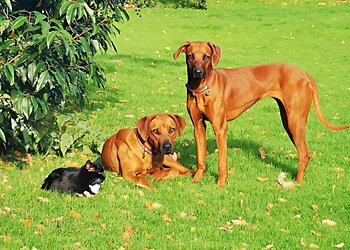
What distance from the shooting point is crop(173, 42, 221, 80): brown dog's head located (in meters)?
8.14

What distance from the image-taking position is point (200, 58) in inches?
324

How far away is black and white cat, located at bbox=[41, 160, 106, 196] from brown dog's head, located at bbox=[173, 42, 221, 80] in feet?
5.41

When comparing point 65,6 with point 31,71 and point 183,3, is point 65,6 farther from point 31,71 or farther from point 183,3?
point 183,3

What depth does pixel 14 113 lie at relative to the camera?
8586mm

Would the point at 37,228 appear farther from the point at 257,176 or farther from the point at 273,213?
the point at 257,176

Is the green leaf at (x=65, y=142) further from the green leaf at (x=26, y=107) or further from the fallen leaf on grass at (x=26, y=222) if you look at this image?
the fallen leaf on grass at (x=26, y=222)

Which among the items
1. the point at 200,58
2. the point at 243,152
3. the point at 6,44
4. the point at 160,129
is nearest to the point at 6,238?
the point at 160,129

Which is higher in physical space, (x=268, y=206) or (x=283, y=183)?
(x=268, y=206)

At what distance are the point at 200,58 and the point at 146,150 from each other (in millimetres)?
1381

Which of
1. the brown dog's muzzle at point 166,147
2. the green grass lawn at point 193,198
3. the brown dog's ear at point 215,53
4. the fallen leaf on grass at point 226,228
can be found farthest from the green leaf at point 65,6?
the fallen leaf on grass at point 226,228

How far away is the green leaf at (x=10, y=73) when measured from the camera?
7832 millimetres

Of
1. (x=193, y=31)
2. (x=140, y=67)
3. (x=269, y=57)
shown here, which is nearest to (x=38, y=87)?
(x=140, y=67)

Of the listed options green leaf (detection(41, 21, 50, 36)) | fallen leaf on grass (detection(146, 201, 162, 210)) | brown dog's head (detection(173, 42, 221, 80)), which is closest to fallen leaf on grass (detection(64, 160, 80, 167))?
fallen leaf on grass (detection(146, 201, 162, 210))

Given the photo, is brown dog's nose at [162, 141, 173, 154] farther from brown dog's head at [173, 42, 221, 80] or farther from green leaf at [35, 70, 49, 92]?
green leaf at [35, 70, 49, 92]
